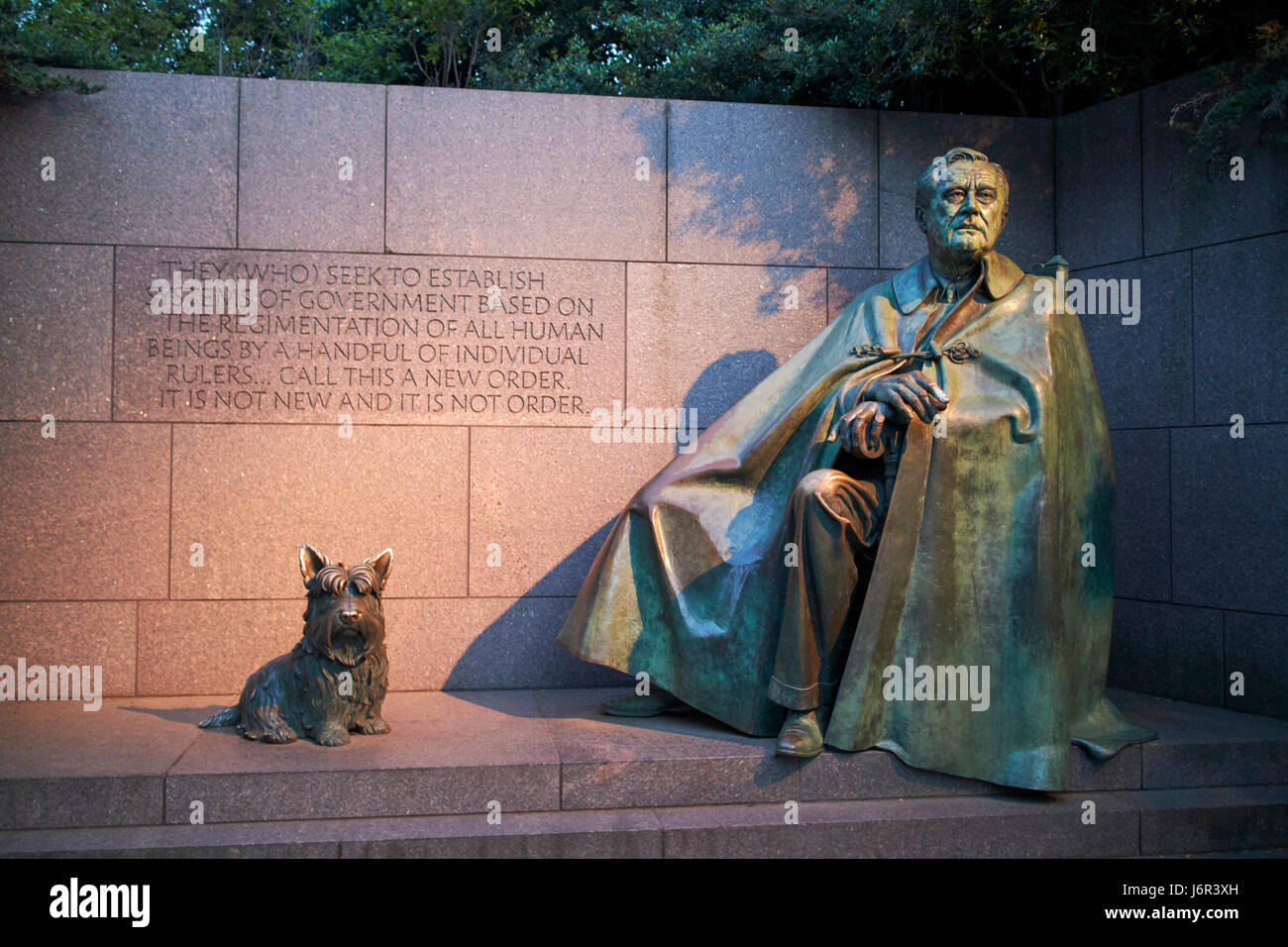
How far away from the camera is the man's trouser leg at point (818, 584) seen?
15.0ft

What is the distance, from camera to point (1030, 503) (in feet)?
14.8

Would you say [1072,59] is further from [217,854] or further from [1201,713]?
[217,854]

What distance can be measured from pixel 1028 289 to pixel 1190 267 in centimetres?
168

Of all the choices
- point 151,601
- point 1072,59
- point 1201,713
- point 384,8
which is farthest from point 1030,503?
point 384,8

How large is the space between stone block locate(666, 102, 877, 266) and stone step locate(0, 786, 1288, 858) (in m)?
3.35

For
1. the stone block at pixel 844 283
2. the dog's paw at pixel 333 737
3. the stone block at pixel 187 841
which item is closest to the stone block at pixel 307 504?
the dog's paw at pixel 333 737

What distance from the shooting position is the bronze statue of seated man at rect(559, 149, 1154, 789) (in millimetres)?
4504

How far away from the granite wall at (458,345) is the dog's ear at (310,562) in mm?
1445

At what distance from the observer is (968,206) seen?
4895mm

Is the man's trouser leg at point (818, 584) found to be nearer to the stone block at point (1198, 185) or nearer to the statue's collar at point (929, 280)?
the statue's collar at point (929, 280)

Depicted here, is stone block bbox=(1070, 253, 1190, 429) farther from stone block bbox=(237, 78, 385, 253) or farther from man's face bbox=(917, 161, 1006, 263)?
stone block bbox=(237, 78, 385, 253)

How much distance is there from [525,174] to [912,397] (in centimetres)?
288

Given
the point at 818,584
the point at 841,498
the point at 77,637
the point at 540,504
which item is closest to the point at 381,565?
the point at 540,504

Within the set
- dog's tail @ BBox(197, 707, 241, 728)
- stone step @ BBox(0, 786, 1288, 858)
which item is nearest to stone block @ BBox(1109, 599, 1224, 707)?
stone step @ BBox(0, 786, 1288, 858)
